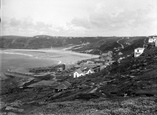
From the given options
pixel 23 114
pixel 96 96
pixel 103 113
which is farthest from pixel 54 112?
pixel 96 96

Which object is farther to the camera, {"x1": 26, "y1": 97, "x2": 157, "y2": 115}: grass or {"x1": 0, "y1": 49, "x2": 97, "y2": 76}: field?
{"x1": 0, "y1": 49, "x2": 97, "y2": 76}: field

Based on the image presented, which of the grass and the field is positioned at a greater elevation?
the grass

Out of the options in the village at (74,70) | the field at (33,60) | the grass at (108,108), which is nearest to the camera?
the grass at (108,108)

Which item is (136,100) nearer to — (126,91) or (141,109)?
(141,109)

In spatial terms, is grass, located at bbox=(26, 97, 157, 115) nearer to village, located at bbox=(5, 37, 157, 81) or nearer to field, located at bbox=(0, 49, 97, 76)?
village, located at bbox=(5, 37, 157, 81)

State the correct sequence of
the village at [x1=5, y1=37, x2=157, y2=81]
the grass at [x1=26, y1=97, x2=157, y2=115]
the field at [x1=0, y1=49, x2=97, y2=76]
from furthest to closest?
the field at [x1=0, y1=49, x2=97, y2=76]
the village at [x1=5, y1=37, x2=157, y2=81]
the grass at [x1=26, y1=97, x2=157, y2=115]

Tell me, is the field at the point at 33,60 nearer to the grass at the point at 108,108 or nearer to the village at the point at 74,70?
the village at the point at 74,70

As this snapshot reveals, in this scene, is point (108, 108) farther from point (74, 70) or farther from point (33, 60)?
point (33, 60)

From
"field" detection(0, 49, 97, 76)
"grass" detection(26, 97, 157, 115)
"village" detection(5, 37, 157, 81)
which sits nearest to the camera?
"grass" detection(26, 97, 157, 115)

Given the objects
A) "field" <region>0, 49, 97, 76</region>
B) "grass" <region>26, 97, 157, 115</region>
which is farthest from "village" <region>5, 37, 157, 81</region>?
"grass" <region>26, 97, 157, 115</region>

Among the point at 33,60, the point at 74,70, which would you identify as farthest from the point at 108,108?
the point at 33,60

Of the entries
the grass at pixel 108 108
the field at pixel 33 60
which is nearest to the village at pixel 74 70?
the field at pixel 33 60
